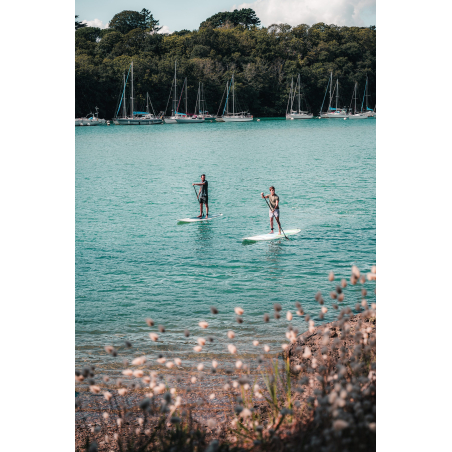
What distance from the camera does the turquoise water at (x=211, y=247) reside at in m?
6.37

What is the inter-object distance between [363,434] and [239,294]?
4.75 m

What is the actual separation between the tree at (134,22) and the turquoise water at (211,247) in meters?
3.49

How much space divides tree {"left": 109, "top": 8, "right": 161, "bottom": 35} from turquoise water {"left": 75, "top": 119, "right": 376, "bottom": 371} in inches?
137

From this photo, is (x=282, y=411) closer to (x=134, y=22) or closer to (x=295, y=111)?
(x=134, y=22)

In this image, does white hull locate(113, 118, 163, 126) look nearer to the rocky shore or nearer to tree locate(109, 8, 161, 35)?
tree locate(109, 8, 161, 35)

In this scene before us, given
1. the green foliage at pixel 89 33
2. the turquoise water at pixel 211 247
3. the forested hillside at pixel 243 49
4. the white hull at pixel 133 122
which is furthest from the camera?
the white hull at pixel 133 122

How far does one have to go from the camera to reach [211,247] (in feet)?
34.0

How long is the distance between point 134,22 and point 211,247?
5227 millimetres

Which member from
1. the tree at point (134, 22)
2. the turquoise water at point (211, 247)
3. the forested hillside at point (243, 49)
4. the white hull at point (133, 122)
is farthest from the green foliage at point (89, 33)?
the white hull at point (133, 122)

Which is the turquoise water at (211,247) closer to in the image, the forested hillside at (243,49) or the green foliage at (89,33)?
the forested hillside at (243,49)

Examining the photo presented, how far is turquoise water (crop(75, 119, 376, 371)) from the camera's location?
6.37m
